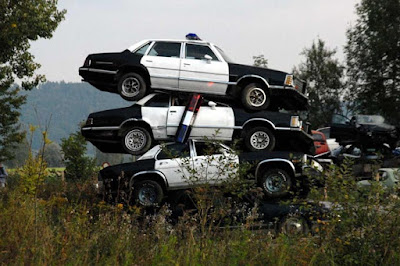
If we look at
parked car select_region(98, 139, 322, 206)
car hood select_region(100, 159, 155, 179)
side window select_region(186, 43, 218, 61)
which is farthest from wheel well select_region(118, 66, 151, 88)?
car hood select_region(100, 159, 155, 179)

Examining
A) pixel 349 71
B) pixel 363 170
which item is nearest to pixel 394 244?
pixel 363 170

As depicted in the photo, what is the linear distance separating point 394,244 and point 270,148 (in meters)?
5.63

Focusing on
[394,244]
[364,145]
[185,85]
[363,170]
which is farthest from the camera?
[364,145]

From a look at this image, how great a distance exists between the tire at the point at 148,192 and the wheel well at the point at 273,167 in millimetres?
1841

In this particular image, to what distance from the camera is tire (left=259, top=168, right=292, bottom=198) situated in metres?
11.5

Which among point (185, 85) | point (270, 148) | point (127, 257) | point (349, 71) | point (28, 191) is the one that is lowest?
point (127, 257)

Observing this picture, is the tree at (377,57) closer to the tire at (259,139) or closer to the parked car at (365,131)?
the parked car at (365,131)

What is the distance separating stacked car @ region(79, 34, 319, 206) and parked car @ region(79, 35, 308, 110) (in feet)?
0.06

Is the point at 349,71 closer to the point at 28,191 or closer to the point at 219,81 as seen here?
the point at 219,81

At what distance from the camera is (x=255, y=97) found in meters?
12.1

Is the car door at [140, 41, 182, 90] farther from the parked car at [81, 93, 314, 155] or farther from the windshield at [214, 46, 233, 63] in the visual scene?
the windshield at [214, 46, 233, 63]

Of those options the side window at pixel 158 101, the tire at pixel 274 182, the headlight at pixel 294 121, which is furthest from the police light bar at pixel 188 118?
the headlight at pixel 294 121

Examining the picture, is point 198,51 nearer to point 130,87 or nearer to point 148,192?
point 130,87

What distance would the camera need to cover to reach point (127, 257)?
6031 millimetres
